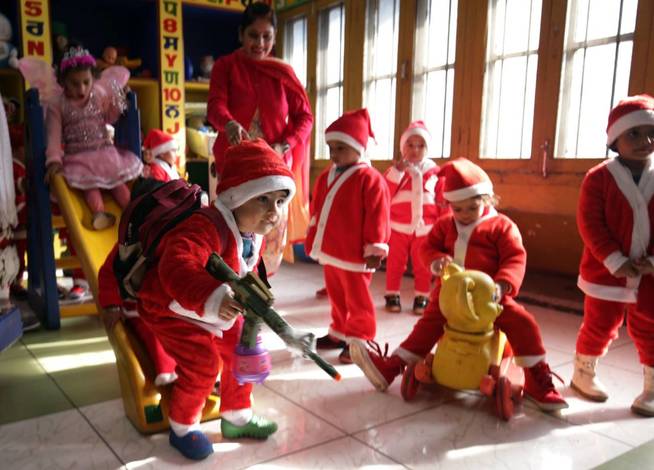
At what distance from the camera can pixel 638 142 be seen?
1697 millimetres

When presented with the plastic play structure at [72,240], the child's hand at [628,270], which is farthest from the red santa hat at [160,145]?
the child's hand at [628,270]

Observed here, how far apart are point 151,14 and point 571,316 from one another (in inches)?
153

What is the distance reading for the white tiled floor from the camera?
4.52 feet

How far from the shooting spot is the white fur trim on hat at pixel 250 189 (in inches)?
51.5

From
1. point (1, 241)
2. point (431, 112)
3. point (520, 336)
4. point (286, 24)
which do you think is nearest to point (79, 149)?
point (1, 241)

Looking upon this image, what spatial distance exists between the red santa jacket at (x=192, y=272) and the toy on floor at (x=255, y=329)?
0.03 m

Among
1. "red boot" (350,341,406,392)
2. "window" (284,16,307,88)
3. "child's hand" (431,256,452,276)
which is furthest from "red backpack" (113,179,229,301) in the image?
"window" (284,16,307,88)

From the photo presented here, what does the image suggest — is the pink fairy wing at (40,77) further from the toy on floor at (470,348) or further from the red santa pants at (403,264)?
the toy on floor at (470,348)

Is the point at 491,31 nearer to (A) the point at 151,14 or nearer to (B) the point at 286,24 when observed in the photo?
(B) the point at 286,24

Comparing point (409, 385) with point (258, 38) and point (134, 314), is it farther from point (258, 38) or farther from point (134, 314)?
point (258, 38)

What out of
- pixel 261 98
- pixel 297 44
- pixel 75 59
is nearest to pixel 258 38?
pixel 261 98

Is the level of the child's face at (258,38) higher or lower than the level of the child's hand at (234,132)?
higher

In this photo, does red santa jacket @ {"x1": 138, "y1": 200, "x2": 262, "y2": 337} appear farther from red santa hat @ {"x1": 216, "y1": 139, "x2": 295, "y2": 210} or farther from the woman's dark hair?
the woman's dark hair

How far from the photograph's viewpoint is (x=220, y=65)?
2316 mm
